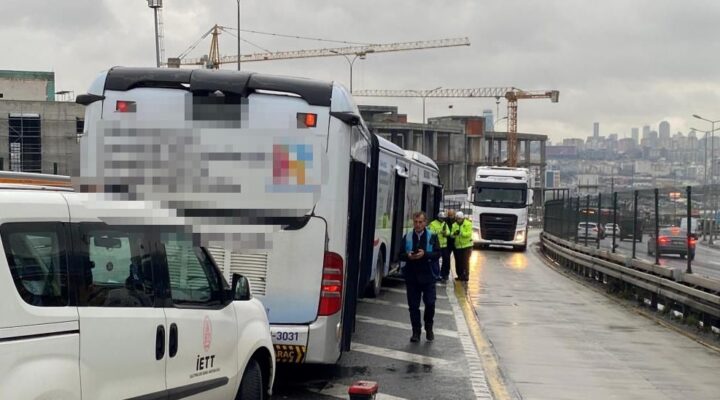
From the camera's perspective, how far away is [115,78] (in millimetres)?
8312

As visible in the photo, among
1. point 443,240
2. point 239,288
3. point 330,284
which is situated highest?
point 239,288

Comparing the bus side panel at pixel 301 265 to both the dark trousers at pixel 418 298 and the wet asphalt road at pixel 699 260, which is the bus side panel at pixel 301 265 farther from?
the wet asphalt road at pixel 699 260

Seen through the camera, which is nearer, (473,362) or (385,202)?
(473,362)

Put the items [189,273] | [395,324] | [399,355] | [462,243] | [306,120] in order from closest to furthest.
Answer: [189,273]
[306,120]
[399,355]
[395,324]
[462,243]

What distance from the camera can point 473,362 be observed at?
411 inches

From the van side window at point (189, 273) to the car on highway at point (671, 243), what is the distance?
10.6 m

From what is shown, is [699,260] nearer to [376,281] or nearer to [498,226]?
[376,281]

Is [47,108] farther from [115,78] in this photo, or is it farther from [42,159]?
[115,78]

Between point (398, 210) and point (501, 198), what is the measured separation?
21654 mm

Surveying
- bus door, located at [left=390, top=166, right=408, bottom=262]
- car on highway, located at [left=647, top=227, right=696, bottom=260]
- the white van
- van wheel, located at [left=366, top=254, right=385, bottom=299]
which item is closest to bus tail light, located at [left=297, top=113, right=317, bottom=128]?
the white van

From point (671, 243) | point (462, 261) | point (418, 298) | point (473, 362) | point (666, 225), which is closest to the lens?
point (473, 362)

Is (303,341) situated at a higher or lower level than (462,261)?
higher

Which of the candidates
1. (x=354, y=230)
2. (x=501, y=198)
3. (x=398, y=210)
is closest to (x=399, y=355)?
(x=354, y=230)

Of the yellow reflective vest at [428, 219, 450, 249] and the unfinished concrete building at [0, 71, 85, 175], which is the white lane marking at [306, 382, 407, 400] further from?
the unfinished concrete building at [0, 71, 85, 175]
